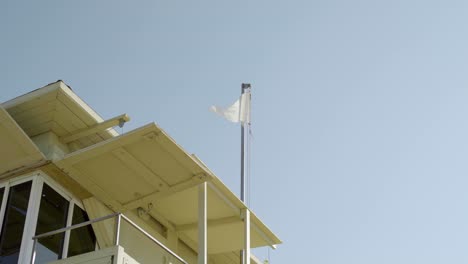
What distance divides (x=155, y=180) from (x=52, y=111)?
2.05 m

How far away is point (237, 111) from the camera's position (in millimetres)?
18406

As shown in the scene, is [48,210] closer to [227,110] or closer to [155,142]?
[155,142]

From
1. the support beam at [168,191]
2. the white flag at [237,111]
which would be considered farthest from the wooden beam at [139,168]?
the white flag at [237,111]

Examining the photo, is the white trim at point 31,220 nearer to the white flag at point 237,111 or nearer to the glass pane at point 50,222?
the glass pane at point 50,222

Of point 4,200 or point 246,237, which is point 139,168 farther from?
point 246,237

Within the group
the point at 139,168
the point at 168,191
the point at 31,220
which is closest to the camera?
the point at 31,220

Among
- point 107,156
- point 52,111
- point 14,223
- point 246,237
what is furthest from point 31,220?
point 246,237

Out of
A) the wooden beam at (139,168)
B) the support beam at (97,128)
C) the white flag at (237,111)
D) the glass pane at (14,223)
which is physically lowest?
the glass pane at (14,223)

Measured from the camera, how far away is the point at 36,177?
12586 mm

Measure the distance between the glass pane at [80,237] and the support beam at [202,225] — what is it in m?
1.85

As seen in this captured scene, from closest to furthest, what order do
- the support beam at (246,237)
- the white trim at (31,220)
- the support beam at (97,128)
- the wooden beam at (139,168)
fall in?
the white trim at (31,220) → the wooden beam at (139,168) → the support beam at (97,128) → the support beam at (246,237)

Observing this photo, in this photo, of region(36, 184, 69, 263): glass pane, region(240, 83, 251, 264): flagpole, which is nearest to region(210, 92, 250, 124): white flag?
region(240, 83, 251, 264): flagpole

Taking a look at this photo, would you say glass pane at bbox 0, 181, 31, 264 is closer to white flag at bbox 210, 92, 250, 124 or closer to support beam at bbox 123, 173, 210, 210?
support beam at bbox 123, 173, 210, 210

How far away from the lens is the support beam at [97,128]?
12977 mm
